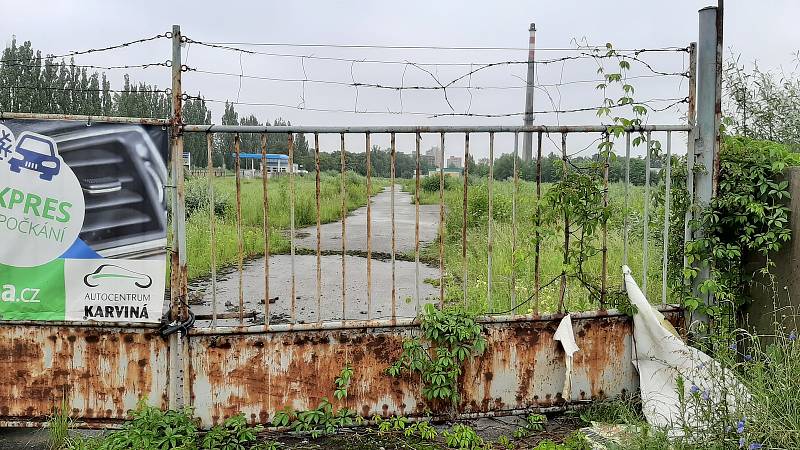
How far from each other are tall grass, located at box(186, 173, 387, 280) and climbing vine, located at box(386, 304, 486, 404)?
340 centimetres

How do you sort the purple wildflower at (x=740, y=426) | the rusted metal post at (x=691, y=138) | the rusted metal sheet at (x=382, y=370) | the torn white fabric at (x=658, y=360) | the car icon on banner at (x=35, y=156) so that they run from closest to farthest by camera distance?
1. the purple wildflower at (x=740, y=426)
2. the car icon on banner at (x=35, y=156)
3. the rusted metal sheet at (x=382, y=370)
4. the torn white fabric at (x=658, y=360)
5. the rusted metal post at (x=691, y=138)

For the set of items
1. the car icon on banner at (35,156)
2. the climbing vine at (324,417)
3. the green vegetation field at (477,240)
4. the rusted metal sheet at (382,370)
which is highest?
the car icon on banner at (35,156)

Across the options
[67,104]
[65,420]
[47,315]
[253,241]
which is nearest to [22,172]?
[47,315]

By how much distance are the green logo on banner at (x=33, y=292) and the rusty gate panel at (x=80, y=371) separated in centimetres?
9

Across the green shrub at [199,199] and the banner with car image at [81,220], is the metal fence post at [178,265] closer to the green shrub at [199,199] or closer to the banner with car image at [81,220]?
the banner with car image at [81,220]

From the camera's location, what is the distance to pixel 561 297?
13.8 ft

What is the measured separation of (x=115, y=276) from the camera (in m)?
3.74

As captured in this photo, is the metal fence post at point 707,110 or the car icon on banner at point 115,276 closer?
the car icon on banner at point 115,276

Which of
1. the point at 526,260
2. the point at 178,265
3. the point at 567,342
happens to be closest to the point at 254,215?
the point at 526,260

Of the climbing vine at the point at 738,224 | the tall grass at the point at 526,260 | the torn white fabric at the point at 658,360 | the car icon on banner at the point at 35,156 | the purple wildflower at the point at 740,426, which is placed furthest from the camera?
the tall grass at the point at 526,260

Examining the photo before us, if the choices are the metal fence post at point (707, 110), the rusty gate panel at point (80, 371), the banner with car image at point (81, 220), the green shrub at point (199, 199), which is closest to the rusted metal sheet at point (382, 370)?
the rusty gate panel at point (80, 371)

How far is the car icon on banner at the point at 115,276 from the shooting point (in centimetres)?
372

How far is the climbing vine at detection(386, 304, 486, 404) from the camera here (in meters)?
3.95

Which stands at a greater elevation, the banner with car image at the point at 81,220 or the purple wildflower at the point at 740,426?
the banner with car image at the point at 81,220
